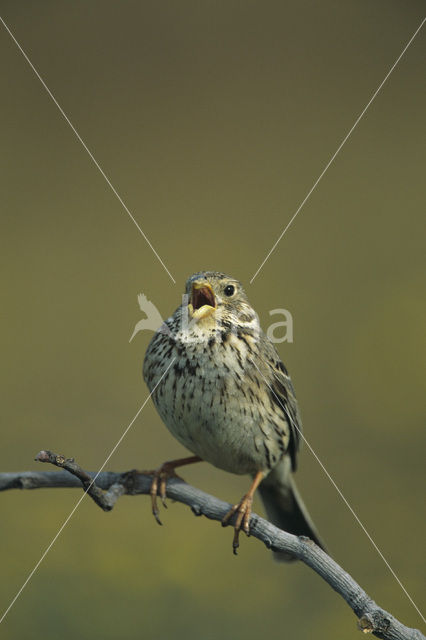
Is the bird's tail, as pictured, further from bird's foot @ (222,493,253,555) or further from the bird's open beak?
the bird's open beak

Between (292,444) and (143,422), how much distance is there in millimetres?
693

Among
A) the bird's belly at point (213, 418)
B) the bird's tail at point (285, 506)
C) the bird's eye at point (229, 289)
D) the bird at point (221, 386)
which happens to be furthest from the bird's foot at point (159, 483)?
the bird's eye at point (229, 289)

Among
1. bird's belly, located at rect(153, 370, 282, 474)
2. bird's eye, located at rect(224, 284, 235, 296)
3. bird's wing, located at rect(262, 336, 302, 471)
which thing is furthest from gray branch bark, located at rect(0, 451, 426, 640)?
bird's eye, located at rect(224, 284, 235, 296)

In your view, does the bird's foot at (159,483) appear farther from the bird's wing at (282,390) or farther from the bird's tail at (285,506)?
the bird's tail at (285,506)

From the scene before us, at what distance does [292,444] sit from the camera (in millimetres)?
3033

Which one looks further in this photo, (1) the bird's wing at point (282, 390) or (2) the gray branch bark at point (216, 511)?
(1) the bird's wing at point (282, 390)

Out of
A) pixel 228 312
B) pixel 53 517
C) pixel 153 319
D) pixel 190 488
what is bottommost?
pixel 53 517

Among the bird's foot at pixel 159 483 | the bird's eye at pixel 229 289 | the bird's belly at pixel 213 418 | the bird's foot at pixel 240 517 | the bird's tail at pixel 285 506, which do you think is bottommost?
the bird's foot at pixel 159 483

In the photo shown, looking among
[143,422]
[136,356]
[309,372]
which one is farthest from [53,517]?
[309,372]

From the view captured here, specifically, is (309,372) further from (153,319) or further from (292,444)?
(153,319)

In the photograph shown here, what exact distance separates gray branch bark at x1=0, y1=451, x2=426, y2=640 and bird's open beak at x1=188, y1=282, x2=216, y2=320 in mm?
559

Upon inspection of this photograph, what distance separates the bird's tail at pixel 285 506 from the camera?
10.6 feet

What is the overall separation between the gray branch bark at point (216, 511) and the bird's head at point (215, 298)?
566 mm

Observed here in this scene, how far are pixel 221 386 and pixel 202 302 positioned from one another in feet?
1.01
